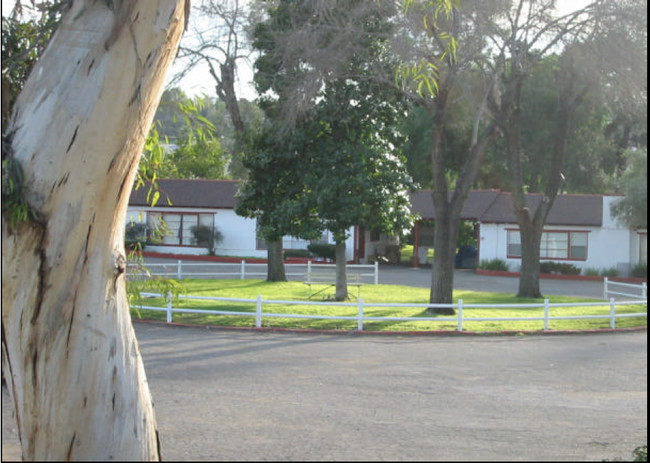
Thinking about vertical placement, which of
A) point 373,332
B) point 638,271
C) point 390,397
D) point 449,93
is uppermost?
point 449,93

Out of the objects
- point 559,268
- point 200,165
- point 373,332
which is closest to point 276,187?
point 373,332

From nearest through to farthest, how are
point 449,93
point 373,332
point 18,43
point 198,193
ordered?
point 18,43
point 373,332
point 449,93
point 198,193

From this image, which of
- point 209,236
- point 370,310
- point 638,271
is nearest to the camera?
point 370,310

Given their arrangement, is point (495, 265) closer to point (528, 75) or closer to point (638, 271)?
point (638, 271)

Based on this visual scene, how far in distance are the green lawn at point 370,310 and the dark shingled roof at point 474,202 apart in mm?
14043

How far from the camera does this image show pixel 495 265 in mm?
44781

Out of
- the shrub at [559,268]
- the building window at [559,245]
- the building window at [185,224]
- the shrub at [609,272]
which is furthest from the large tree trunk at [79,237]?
the building window at [185,224]

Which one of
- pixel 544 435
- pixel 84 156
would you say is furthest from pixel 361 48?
pixel 84 156

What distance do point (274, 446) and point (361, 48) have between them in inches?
598

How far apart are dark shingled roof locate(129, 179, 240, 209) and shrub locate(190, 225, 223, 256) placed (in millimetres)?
1386

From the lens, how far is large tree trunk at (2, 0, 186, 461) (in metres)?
4.29

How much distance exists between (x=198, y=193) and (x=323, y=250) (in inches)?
364

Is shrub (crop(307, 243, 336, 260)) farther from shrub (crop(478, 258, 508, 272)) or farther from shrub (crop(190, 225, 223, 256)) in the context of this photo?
shrub (crop(478, 258, 508, 272))

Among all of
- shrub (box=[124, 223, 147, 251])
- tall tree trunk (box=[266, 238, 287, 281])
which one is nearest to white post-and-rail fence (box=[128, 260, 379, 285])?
tall tree trunk (box=[266, 238, 287, 281])
